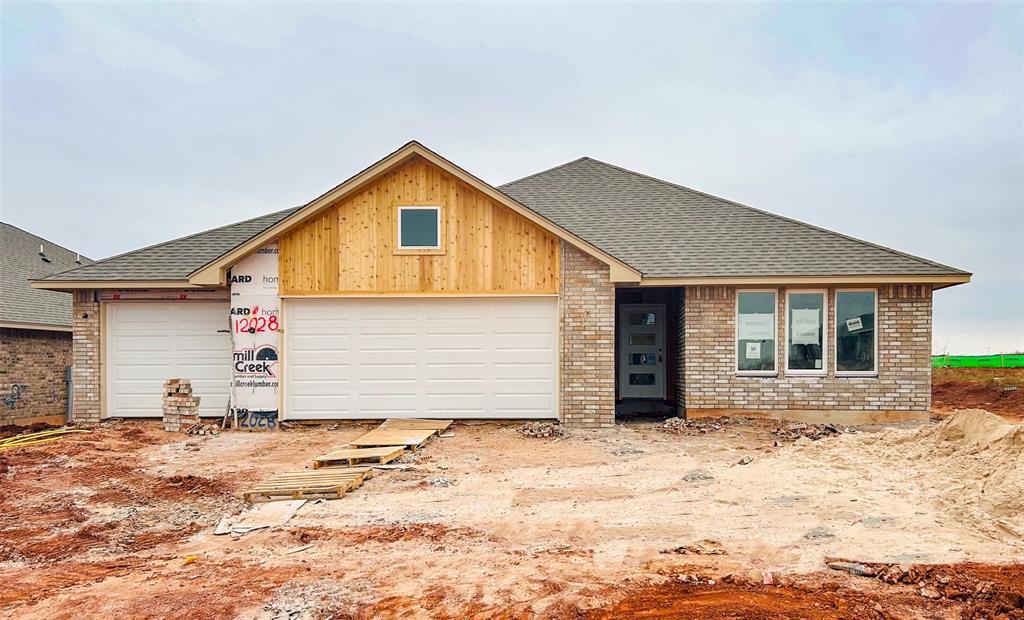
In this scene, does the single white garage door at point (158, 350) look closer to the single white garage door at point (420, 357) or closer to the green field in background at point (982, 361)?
the single white garage door at point (420, 357)

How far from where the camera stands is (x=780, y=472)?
7.45m

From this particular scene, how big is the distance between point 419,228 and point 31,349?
11.5 meters

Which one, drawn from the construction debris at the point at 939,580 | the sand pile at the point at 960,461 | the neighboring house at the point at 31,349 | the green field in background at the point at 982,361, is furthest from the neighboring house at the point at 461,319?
the green field in background at the point at 982,361

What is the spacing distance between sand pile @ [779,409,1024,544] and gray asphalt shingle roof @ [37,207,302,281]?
11150mm

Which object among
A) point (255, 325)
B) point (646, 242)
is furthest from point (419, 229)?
point (646, 242)

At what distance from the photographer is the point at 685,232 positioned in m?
14.0

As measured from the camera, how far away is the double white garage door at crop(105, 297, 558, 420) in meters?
12.0

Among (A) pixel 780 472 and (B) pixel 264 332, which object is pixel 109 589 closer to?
(A) pixel 780 472

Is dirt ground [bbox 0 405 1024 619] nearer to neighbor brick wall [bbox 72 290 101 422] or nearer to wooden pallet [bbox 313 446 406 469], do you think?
wooden pallet [bbox 313 446 406 469]

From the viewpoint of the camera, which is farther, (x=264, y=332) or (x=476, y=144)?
(x=476, y=144)

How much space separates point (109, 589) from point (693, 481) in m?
5.88

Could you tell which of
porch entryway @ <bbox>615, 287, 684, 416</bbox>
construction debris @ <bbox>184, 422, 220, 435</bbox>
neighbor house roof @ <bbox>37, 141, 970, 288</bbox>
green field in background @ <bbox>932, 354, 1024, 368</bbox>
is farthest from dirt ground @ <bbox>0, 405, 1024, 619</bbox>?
green field in background @ <bbox>932, 354, 1024, 368</bbox>

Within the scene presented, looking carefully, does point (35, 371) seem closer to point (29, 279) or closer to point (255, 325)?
point (29, 279)

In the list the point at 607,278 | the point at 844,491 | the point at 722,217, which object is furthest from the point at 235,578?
the point at 722,217
